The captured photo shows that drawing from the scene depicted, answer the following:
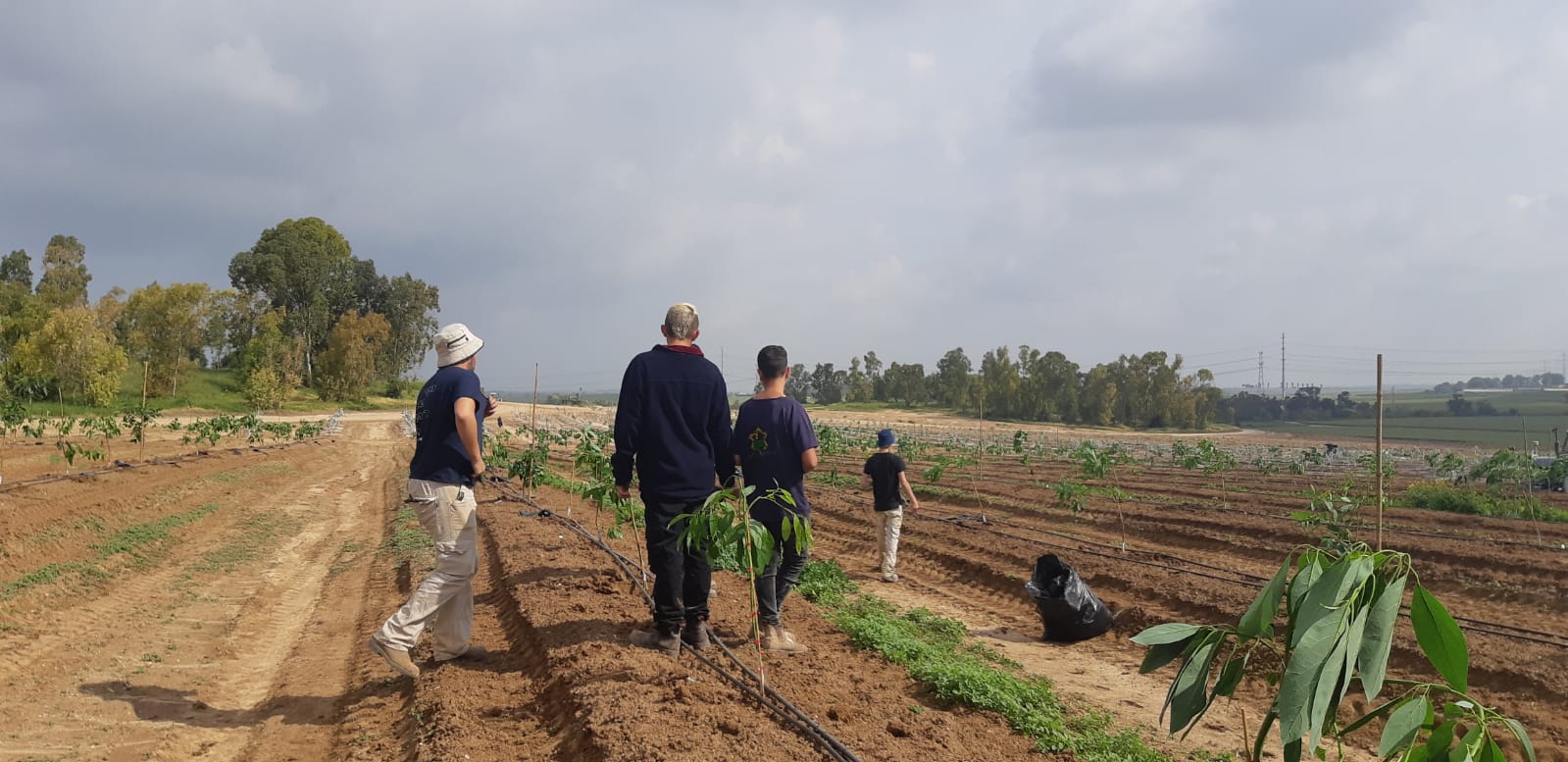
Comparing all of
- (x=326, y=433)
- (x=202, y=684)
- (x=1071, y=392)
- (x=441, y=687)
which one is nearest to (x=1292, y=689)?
(x=441, y=687)

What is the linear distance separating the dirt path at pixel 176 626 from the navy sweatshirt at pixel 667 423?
2.08m

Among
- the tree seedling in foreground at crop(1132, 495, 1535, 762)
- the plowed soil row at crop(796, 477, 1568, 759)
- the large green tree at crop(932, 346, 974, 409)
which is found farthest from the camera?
the large green tree at crop(932, 346, 974, 409)

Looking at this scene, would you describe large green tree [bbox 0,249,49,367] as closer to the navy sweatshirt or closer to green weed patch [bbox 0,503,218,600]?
green weed patch [bbox 0,503,218,600]

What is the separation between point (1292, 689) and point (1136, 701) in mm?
5089

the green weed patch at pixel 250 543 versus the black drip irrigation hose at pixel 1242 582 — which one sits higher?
the black drip irrigation hose at pixel 1242 582

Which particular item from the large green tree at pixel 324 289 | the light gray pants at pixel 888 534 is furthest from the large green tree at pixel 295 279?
the light gray pants at pixel 888 534

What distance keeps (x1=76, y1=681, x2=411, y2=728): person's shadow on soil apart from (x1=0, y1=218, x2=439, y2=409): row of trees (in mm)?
37635

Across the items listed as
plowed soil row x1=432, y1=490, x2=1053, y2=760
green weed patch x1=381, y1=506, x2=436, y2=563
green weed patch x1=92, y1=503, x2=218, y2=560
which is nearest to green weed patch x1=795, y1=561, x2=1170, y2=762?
plowed soil row x1=432, y1=490, x2=1053, y2=760

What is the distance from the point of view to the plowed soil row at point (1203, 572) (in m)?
6.04

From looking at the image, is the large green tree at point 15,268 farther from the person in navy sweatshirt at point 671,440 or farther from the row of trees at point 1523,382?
the row of trees at point 1523,382

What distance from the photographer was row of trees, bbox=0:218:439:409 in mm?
36594

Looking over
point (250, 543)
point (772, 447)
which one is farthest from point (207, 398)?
point (772, 447)

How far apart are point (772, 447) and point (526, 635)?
6.60 feet

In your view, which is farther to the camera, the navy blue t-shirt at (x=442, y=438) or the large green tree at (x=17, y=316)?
the large green tree at (x=17, y=316)
